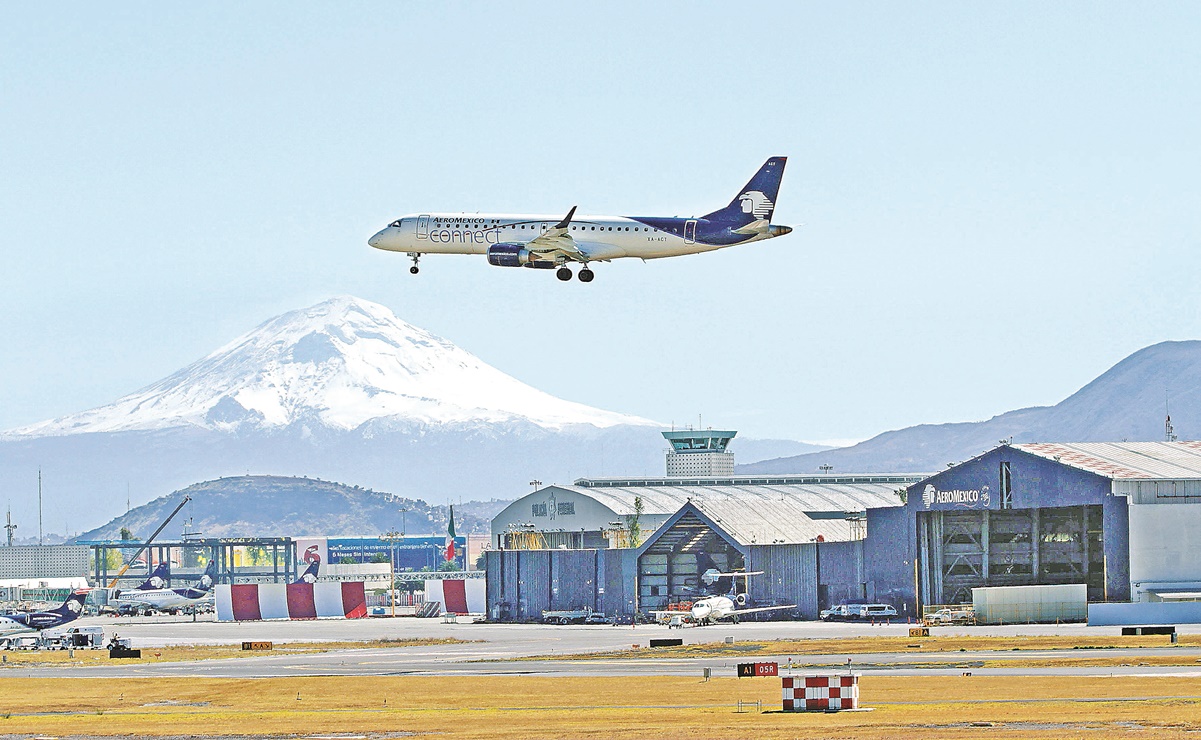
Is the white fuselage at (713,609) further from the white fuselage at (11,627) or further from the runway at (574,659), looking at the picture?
the white fuselage at (11,627)

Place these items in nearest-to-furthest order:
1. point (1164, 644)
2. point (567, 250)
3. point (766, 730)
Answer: point (766, 730), point (1164, 644), point (567, 250)

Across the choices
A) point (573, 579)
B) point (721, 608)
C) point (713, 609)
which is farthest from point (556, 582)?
point (713, 609)

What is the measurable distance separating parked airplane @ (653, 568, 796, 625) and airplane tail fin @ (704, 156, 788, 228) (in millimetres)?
35881

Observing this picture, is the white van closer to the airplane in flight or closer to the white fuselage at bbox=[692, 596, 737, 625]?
the white fuselage at bbox=[692, 596, 737, 625]

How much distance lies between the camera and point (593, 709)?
61406 millimetres

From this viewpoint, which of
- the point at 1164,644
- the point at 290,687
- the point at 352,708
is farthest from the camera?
the point at 1164,644

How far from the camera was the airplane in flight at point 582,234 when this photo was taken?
10444 cm

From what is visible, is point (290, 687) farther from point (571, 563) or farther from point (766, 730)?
point (571, 563)

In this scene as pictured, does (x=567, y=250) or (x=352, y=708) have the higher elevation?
(x=567, y=250)

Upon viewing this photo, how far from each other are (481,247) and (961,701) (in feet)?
182

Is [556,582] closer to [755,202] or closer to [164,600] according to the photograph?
[164,600]

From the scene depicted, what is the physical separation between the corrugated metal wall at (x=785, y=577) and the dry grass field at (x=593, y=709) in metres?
68.7

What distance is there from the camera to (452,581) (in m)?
183

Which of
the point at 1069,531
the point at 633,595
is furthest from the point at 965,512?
the point at 633,595
